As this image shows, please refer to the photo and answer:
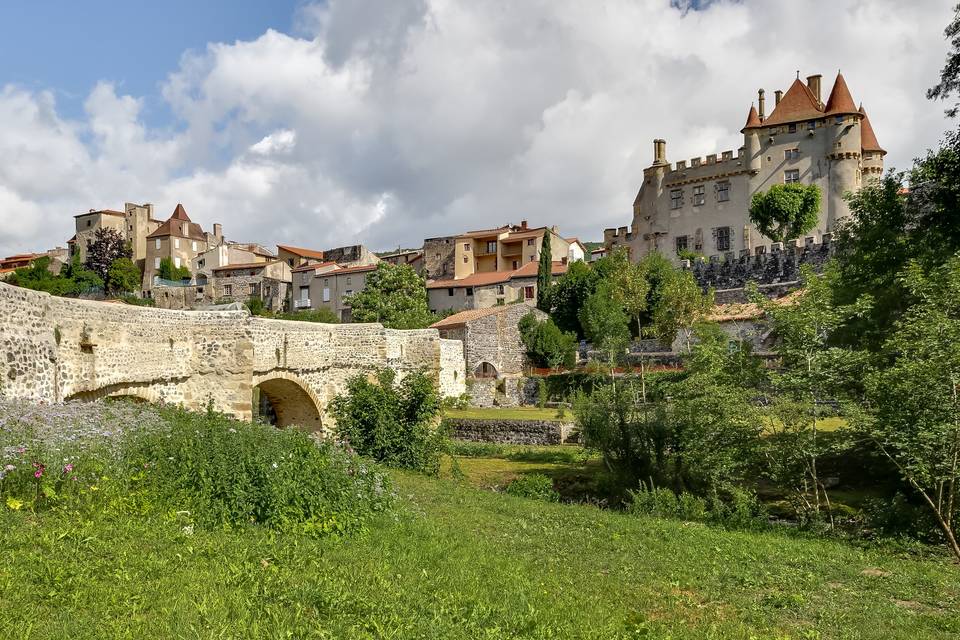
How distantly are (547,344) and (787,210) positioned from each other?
71.9 ft

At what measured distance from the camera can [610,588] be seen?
8148 millimetres

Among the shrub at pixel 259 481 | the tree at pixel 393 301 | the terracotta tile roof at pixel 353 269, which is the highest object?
the terracotta tile roof at pixel 353 269

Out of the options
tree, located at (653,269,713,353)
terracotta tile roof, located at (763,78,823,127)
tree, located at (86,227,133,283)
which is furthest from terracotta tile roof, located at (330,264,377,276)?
terracotta tile roof, located at (763,78,823,127)

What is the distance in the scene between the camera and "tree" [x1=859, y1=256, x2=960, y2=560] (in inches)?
442

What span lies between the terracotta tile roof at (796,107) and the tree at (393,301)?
3145 centimetres

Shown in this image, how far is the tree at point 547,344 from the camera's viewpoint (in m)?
53.2

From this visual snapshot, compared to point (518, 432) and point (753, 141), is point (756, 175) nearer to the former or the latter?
point (753, 141)

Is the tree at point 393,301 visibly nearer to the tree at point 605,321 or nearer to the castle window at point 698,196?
the tree at point 605,321

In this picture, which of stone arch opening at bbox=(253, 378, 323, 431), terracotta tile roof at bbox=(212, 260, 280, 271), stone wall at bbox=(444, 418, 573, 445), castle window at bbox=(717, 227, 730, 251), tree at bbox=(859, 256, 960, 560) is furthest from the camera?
terracotta tile roof at bbox=(212, 260, 280, 271)

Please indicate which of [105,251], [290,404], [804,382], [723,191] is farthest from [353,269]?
[804,382]

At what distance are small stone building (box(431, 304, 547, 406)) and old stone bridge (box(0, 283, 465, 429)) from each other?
22517 millimetres

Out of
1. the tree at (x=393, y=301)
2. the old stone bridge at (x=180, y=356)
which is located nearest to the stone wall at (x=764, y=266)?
the tree at (x=393, y=301)

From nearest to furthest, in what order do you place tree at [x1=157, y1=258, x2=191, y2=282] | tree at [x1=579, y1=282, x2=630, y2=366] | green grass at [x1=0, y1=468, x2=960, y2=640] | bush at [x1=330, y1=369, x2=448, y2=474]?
green grass at [x1=0, y1=468, x2=960, y2=640]
bush at [x1=330, y1=369, x2=448, y2=474]
tree at [x1=579, y1=282, x2=630, y2=366]
tree at [x1=157, y1=258, x2=191, y2=282]

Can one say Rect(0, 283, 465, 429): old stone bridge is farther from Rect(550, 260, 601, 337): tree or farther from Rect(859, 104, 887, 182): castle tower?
Rect(859, 104, 887, 182): castle tower
